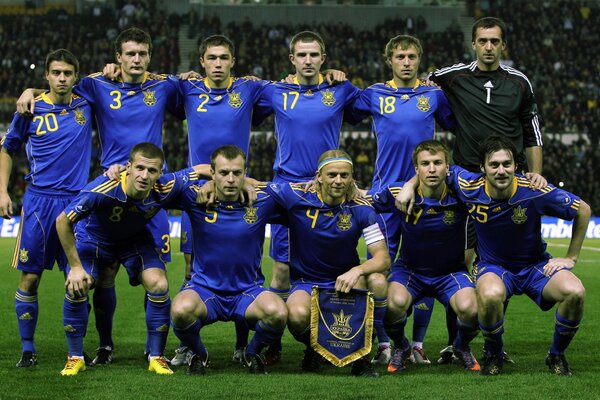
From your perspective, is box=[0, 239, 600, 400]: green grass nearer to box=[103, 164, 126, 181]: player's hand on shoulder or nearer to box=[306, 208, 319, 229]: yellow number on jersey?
box=[306, 208, 319, 229]: yellow number on jersey

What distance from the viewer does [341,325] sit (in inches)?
244

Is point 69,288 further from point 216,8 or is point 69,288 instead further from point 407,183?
point 216,8

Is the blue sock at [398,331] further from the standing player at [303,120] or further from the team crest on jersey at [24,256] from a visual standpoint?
the team crest on jersey at [24,256]

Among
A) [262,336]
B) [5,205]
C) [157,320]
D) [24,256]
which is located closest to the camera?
[262,336]

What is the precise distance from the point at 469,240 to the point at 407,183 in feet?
2.62

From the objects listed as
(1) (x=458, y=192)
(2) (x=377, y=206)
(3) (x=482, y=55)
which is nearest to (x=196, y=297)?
(2) (x=377, y=206)

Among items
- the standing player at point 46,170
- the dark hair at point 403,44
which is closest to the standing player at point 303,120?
the dark hair at point 403,44

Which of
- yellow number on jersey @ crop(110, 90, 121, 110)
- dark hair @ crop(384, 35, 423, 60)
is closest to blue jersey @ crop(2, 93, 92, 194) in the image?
yellow number on jersey @ crop(110, 90, 121, 110)

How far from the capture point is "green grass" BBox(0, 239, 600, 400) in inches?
217

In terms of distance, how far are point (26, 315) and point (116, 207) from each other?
1.14 m

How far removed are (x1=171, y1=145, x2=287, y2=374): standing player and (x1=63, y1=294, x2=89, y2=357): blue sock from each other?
73cm

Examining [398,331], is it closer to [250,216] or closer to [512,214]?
[512,214]

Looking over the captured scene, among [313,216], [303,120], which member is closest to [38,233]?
[313,216]

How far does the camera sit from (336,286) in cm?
617
